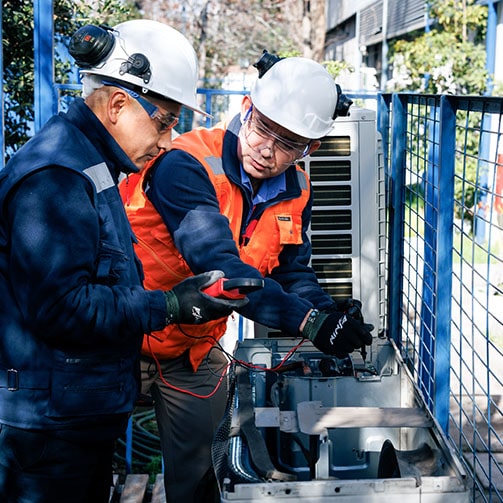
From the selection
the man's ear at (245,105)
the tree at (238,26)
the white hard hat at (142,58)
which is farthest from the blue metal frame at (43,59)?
the tree at (238,26)

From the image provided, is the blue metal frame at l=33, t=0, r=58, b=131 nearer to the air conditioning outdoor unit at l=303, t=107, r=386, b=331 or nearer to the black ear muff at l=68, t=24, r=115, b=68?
the air conditioning outdoor unit at l=303, t=107, r=386, b=331

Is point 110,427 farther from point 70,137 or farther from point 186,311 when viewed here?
point 70,137

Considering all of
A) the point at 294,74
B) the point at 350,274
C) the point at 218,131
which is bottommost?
the point at 350,274

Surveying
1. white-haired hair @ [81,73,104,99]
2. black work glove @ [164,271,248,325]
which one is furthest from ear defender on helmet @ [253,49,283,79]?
black work glove @ [164,271,248,325]

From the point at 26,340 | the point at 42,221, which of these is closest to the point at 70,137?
the point at 42,221

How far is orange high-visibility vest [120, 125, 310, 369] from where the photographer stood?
10.5ft

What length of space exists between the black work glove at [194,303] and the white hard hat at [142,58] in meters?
0.53

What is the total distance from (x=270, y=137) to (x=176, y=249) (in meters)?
0.54

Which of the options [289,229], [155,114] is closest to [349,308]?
[289,229]

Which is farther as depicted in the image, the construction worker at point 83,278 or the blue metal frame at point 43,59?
the blue metal frame at point 43,59

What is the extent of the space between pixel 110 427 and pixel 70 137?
0.84 meters

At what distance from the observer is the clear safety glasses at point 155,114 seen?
2.45 meters

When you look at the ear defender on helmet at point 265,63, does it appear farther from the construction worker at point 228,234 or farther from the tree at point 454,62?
the tree at point 454,62

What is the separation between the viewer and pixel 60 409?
7.75 feet
